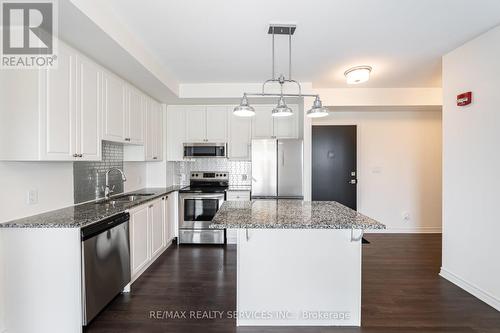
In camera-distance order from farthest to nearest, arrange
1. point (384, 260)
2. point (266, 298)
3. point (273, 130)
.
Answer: point (273, 130) → point (384, 260) → point (266, 298)

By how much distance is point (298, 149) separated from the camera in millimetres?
3871

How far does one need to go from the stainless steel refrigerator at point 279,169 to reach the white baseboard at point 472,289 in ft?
6.28

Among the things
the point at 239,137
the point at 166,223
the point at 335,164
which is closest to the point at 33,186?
the point at 166,223

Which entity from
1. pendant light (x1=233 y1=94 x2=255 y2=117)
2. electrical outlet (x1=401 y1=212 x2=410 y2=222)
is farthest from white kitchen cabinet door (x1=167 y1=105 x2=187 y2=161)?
electrical outlet (x1=401 y1=212 x2=410 y2=222)

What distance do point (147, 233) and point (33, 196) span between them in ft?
4.05

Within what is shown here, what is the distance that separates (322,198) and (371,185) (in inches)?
36.5

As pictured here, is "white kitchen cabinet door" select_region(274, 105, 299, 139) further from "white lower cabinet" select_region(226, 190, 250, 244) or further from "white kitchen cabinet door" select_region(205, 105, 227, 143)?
"white lower cabinet" select_region(226, 190, 250, 244)

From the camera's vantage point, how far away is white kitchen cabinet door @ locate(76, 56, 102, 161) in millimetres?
2250

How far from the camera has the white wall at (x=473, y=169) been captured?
2361mm

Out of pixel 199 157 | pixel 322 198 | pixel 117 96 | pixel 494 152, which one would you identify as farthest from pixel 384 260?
pixel 117 96

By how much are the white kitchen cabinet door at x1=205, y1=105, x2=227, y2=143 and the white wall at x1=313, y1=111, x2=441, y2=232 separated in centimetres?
169

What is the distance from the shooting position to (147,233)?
Answer: 121 inches

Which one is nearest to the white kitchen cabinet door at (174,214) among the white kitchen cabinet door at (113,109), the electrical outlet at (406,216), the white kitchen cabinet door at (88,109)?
the white kitchen cabinet door at (113,109)

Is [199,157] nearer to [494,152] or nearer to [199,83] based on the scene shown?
[199,83]
